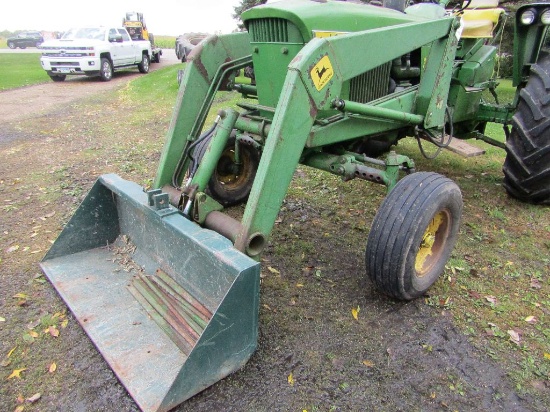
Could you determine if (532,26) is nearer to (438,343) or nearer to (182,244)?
(438,343)

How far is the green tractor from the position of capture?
2488 millimetres

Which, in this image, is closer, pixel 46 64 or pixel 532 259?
pixel 532 259

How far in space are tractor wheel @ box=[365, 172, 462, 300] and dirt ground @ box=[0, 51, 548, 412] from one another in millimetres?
270

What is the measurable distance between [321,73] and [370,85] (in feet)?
3.12

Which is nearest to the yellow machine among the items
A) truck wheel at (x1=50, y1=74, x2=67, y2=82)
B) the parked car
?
truck wheel at (x1=50, y1=74, x2=67, y2=82)

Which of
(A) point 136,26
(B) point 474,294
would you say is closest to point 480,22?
(B) point 474,294

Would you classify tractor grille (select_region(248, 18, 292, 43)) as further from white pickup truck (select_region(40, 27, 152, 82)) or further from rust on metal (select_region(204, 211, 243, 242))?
white pickup truck (select_region(40, 27, 152, 82))

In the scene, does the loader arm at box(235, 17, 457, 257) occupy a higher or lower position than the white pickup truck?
higher

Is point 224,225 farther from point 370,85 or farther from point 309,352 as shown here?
point 370,85

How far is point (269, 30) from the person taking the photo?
3.04 m

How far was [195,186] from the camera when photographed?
3029mm

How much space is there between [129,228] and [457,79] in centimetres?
332

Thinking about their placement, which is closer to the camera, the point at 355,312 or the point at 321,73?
the point at 321,73

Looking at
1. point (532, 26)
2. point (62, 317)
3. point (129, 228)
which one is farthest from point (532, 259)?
point (62, 317)
